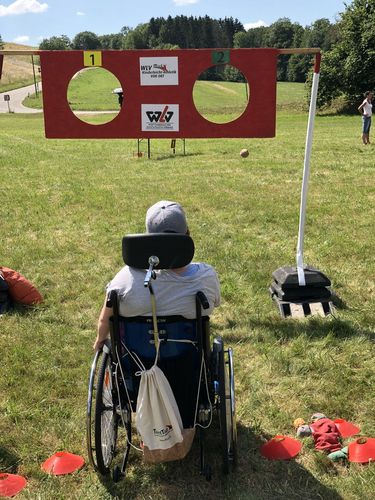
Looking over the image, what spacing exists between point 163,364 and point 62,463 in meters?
0.84

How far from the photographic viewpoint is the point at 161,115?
4.25 metres

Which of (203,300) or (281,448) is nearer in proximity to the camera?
(203,300)

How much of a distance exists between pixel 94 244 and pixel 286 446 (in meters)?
4.64

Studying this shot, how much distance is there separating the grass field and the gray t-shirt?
0.95 metres

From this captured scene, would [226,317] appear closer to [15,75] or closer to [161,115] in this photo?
[161,115]

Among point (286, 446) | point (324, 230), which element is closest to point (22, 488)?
point (286, 446)

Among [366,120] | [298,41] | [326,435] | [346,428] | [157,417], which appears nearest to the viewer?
[157,417]

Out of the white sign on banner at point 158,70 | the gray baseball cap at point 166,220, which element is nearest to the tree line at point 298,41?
the white sign on banner at point 158,70

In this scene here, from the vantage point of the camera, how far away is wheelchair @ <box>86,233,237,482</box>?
238 cm

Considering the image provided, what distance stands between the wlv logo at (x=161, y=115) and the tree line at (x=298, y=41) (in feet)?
8.59

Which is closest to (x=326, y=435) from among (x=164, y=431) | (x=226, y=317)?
(x=164, y=431)

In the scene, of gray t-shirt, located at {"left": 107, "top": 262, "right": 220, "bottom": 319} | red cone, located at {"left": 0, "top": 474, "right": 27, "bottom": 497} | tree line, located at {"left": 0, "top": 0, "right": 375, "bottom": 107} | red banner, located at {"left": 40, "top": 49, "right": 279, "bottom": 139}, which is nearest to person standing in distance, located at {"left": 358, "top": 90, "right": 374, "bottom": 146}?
tree line, located at {"left": 0, "top": 0, "right": 375, "bottom": 107}

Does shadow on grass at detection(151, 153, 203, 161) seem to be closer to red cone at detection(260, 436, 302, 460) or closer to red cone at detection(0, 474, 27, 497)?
red cone at detection(260, 436, 302, 460)

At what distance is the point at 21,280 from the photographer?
16.2 ft
